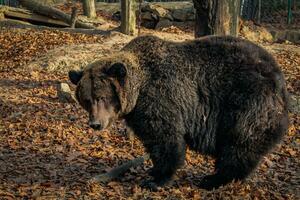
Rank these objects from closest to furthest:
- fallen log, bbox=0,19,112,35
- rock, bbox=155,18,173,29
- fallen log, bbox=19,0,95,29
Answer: fallen log, bbox=0,19,112,35 < fallen log, bbox=19,0,95,29 < rock, bbox=155,18,173,29

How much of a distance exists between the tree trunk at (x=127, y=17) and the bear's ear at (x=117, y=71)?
13.1 m

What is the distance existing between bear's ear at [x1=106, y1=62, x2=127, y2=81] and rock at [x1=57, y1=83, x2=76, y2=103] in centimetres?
518

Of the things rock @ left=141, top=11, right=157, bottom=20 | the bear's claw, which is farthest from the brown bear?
rock @ left=141, top=11, right=157, bottom=20

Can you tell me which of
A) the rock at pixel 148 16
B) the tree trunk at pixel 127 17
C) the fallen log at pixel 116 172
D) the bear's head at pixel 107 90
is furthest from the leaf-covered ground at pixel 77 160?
the rock at pixel 148 16

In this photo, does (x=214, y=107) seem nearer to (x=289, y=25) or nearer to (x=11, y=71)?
(x=11, y=71)

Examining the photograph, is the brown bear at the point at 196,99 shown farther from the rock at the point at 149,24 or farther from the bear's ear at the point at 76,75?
the rock at the point at 149,24

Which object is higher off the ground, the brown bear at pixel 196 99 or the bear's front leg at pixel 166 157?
the brown bear at pixel 196 99

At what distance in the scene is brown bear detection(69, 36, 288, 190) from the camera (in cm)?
597

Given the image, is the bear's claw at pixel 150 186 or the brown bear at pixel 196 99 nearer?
the brown bear at pixel 196 99

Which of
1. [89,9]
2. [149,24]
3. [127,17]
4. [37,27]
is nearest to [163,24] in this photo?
[149,24]

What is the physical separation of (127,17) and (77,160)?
12165mm

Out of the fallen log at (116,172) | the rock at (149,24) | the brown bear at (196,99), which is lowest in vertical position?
the rock at (149,24)

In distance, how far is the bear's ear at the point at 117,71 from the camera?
234 inches

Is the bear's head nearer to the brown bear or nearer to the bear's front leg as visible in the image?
the brown bear
